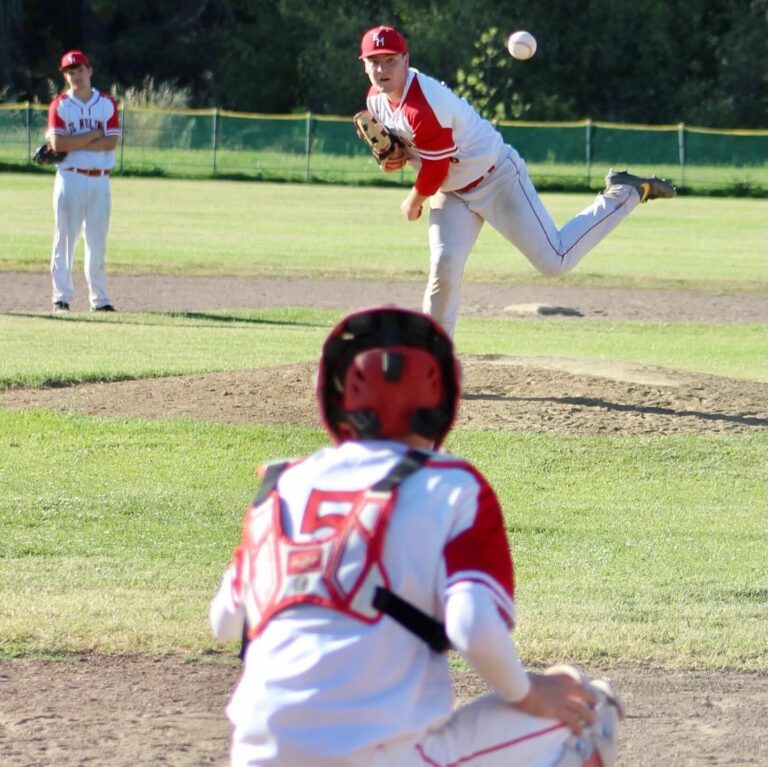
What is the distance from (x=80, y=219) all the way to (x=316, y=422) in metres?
6.12

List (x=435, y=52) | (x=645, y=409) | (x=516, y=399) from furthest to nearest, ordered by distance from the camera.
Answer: (x=435, y=52) < (x=516, y=399) < (x=645, y=409)

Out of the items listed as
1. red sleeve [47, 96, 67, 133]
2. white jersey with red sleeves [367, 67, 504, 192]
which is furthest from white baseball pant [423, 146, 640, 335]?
red sleeve [47, 96, 67, 133]

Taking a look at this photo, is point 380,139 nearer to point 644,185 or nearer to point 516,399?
point 644,185

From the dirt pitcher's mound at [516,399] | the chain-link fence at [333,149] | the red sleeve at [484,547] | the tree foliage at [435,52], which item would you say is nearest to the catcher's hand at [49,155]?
the dirt pitcher's mound at [516,399]

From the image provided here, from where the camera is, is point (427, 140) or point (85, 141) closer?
point (427, 140)

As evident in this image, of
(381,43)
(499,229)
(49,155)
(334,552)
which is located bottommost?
(334,552)

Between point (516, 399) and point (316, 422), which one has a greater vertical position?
point (516, 399)

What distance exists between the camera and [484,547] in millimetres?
2512

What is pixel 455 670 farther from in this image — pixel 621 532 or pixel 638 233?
pixel 638 233

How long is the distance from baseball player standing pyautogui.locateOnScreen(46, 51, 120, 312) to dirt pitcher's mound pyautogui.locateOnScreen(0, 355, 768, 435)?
4.43m

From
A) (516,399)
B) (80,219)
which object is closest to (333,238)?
(80,219)

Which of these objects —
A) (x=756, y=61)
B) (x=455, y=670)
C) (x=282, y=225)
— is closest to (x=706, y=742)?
(x=455, y=670)

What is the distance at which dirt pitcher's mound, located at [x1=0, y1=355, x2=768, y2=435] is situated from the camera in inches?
349

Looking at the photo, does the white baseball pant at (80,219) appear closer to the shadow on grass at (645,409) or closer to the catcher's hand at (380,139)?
the shadow on grass at (645,409)
